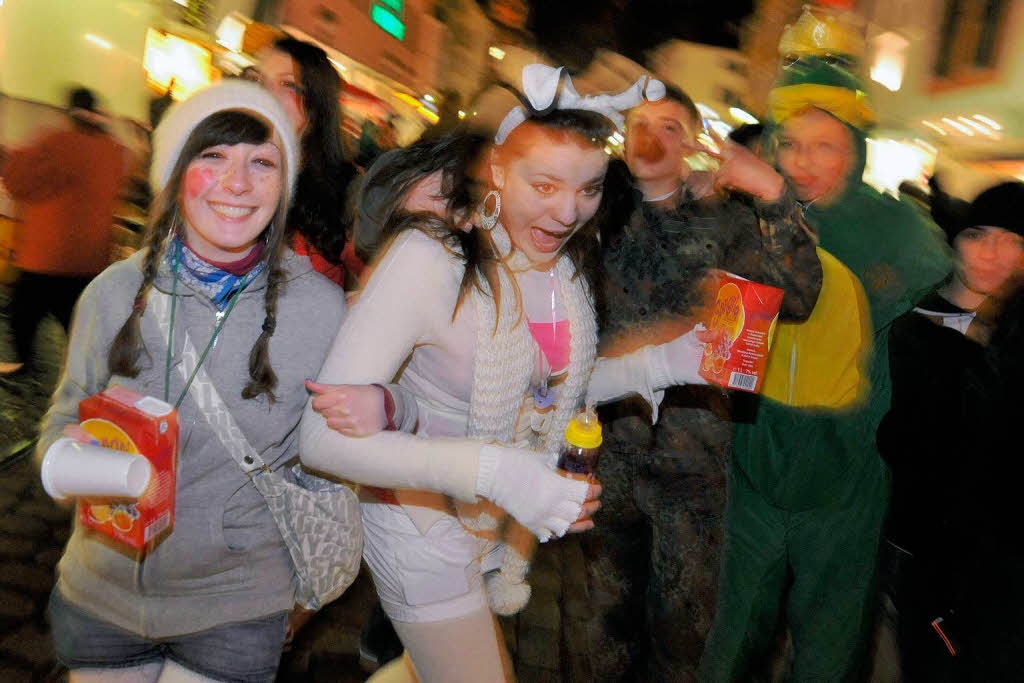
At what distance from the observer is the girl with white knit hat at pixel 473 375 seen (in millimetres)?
1782

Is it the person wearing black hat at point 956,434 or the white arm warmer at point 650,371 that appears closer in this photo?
the white arm warmer at point 650,371

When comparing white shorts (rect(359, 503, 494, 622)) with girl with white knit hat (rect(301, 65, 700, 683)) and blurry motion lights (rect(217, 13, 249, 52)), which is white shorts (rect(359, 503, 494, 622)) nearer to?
girl with white knit hat (rect(301, 65, 700, 683))

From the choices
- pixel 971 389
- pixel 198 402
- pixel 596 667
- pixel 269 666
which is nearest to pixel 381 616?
pixel 596 667

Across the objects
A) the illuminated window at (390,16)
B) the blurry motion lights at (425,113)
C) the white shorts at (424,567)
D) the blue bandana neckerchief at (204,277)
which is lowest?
the white shorts at (424,567)

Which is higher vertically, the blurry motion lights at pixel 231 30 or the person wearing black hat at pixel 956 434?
the blurry motion lights at pixel 231 30

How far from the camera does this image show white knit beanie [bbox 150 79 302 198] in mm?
1865

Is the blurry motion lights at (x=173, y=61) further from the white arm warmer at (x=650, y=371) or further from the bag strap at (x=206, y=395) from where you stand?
the white arm warmer at (x=650, y=371)

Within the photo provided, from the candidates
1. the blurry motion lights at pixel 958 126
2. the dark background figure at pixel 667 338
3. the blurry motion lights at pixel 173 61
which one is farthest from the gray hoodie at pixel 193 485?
the blurry motion lights at pixel 958 126

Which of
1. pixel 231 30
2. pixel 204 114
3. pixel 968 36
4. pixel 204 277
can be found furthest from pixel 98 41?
pixel 968 36

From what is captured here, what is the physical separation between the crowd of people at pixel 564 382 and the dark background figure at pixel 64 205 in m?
1.95

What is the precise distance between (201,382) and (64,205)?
3.47 meters

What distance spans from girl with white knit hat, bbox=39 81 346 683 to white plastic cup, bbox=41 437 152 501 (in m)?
0.17

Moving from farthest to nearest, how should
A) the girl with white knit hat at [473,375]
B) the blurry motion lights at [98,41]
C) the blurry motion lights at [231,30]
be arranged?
the blurry motion lights at [98,41] < the blurry motion lights at [231,30] < the girl with white knit hat at [473,375]

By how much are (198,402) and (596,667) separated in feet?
6.65
